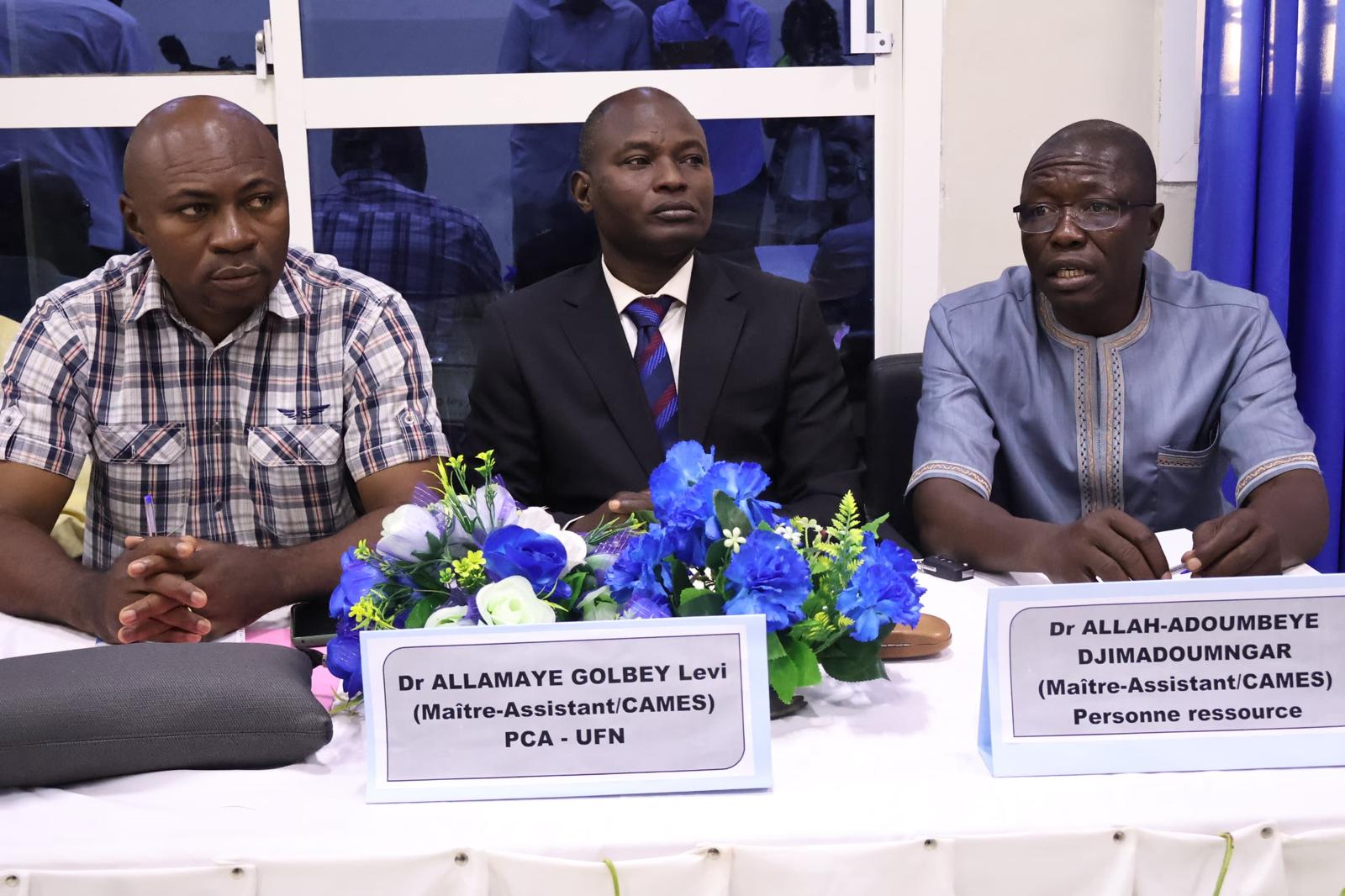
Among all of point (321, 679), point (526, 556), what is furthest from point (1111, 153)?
point (321, 679)

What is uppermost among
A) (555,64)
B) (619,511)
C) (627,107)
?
(555,64)

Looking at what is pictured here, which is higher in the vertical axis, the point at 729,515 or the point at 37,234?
the point at 37,234

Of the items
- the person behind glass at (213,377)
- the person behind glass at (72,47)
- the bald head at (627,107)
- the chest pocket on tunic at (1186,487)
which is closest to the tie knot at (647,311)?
the bald head at (627,107)

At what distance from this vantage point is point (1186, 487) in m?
2.12

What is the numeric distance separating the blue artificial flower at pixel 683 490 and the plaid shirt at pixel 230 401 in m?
0.88

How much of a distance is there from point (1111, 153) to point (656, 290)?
2.70ft

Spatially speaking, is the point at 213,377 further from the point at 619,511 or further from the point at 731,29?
the point at 731,29

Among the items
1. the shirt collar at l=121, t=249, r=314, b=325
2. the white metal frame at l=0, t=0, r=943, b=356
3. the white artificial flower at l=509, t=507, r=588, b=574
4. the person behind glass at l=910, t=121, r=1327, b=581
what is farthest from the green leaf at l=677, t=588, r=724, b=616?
the white metal frame at l=0, t=0, r=943, b=356

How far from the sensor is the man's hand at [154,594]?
1.39 m

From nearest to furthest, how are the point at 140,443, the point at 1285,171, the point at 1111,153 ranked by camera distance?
the point at 140,443
the point at 1111,153
the point at 1285,171

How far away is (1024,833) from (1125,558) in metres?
0.58

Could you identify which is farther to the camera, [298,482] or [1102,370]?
[1102,370]

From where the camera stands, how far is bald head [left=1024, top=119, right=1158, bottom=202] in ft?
6.82

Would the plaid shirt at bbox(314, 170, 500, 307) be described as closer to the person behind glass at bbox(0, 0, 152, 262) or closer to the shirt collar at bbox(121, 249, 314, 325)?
the person behind glass at bbox(0, 0, 152, 262)
